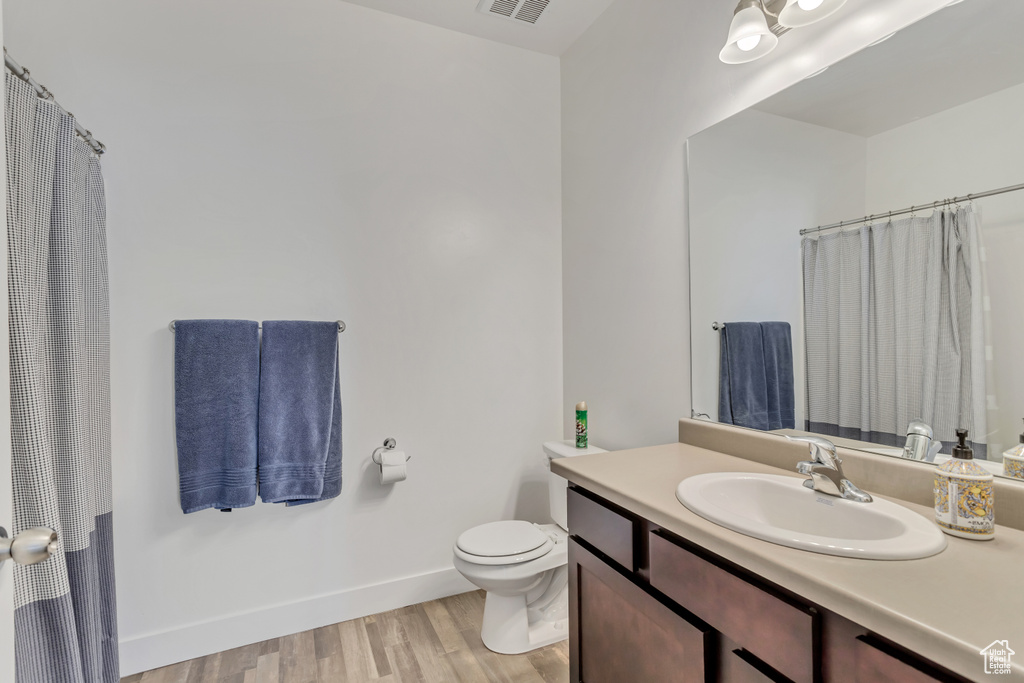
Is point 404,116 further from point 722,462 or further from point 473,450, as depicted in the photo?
point 722,462

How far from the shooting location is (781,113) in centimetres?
144

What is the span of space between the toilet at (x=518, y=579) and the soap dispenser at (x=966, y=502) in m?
1.27

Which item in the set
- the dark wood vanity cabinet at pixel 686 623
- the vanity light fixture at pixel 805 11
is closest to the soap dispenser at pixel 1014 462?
the dark wood vanity cabinet at pixel 686 623

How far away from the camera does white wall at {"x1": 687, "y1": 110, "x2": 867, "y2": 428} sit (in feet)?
4.33

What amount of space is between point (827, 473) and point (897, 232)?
59 centimetres

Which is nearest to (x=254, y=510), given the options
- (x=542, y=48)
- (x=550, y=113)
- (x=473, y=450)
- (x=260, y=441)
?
(x=260, y=441)

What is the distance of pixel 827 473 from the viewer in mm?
1089

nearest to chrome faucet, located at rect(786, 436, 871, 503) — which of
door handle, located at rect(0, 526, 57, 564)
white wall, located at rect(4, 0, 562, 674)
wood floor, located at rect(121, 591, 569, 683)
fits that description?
wood floor, located at rect(121, 591, 569, 683)

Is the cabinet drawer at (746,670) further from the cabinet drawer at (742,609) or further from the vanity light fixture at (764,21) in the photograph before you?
the vanity light fixture at (764,21)

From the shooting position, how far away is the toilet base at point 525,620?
6.19 ft

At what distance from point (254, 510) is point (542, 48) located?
2490 mm

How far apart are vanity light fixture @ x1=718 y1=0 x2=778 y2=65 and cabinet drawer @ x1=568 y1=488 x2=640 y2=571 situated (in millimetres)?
1280

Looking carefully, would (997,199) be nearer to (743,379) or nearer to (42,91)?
(743,379)

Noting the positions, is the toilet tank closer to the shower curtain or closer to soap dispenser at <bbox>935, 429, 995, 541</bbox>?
soap dispenser at <bbox>935, 429, 995, 541</bbox>
